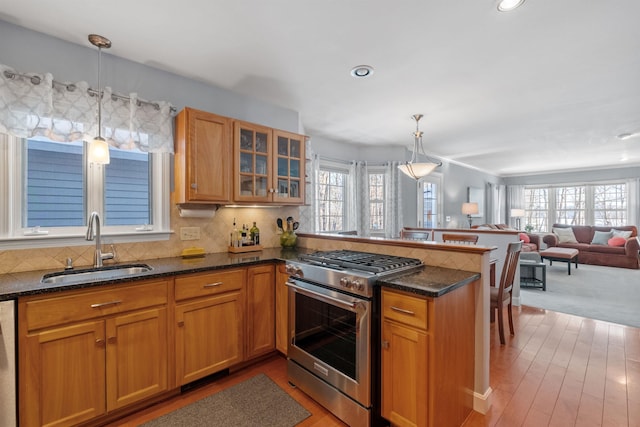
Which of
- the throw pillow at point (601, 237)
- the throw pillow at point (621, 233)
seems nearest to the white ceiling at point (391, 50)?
the throw pillow at point (621, 233)

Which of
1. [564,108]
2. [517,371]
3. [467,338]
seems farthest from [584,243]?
[467,338]

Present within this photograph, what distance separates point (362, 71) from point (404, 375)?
7.66ft

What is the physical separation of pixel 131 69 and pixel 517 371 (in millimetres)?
3964

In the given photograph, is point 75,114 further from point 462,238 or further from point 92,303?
point 462,238

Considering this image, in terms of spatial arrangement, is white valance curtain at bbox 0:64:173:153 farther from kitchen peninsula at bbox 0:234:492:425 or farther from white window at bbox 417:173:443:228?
white window at bbox 417:173:443:228

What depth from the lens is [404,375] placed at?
63.1 inches

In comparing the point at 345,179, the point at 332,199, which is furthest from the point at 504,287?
the point at 345,179

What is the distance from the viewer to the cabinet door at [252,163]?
263 centimetres

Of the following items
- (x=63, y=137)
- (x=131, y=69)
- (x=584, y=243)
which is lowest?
(x=584, y=243)

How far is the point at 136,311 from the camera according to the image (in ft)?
6.05

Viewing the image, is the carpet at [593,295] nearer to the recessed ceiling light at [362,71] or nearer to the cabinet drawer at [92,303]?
the recessed ceiling light at [362,71]

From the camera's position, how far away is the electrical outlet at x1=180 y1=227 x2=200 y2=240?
8.63ft

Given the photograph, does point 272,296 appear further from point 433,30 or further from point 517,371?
point 433,30

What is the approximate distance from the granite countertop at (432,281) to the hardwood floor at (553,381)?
35.4 inches
